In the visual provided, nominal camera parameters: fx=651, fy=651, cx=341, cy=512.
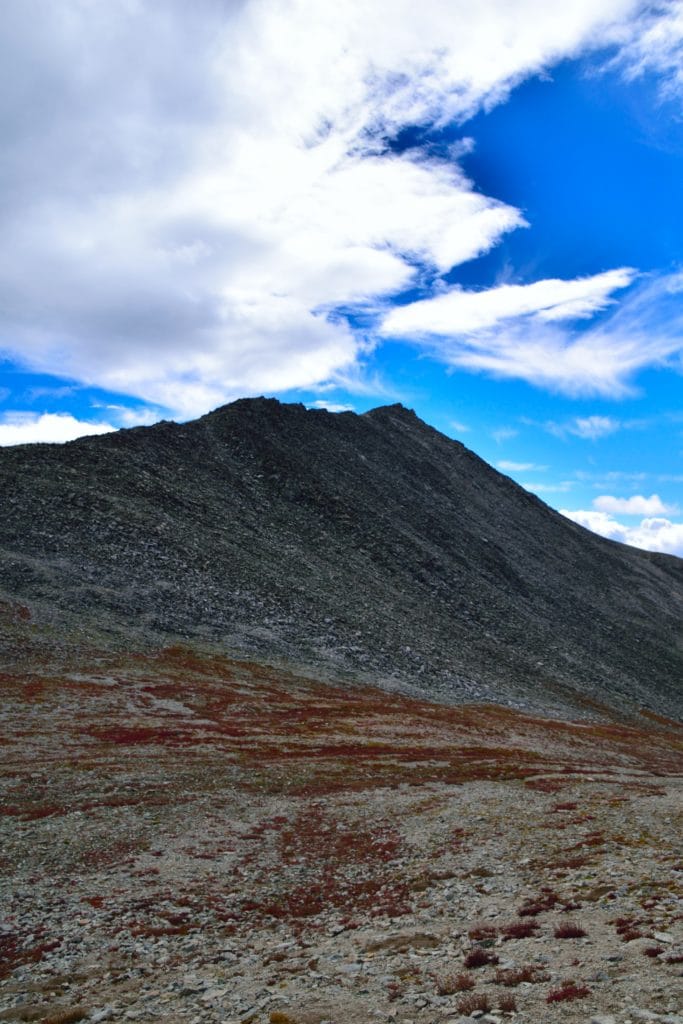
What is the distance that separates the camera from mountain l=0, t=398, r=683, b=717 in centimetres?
7994

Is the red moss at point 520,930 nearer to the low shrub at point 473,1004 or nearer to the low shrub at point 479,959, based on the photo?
the low shrub at point 479,959

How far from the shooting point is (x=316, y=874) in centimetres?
2622

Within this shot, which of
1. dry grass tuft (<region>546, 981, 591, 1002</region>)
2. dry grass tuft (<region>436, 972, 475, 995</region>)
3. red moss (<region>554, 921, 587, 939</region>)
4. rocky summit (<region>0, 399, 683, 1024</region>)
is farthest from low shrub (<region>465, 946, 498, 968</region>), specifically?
dry grass tuft (<region>546, 981, 591, 1002</region>)

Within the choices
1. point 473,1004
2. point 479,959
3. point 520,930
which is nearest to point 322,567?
point 520,930

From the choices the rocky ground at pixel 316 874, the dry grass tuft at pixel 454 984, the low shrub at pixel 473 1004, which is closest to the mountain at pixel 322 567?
the rocky ground at pixel 316 874

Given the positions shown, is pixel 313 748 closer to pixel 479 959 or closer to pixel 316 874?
pixel 316 874

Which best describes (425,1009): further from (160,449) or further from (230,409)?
(230,409)

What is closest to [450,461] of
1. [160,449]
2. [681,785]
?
[160,449]

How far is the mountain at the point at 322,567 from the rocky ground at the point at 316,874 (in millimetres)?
23832

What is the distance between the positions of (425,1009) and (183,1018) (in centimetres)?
568

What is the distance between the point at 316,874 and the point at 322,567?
243 ft

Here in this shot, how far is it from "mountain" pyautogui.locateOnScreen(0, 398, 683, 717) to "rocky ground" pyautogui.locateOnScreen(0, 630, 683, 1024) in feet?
78.2

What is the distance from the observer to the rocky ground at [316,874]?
15.4m

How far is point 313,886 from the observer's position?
82.1ft
